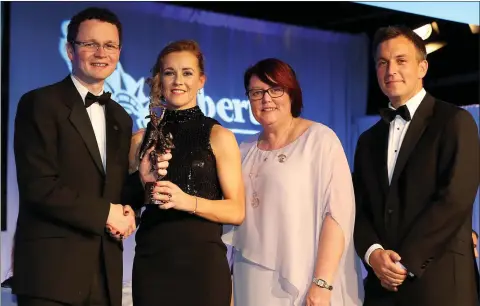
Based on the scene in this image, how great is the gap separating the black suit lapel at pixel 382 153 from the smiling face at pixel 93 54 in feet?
3.84

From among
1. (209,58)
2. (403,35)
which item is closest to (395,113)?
(403,35)

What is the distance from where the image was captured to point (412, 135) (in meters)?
2.90

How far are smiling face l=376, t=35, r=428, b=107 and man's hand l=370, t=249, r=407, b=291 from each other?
0.67 meters

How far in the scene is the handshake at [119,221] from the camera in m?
2.49

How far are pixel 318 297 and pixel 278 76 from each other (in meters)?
0.95

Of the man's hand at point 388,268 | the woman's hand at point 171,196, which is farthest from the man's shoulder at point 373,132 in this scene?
the woman's hand at point 171,196

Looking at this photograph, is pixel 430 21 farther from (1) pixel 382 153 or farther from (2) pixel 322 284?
(2) pixel 322 284

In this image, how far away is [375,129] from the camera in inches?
123

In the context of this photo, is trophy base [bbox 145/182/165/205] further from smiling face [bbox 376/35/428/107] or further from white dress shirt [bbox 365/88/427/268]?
smiling face [bbox 376/35/428/107]

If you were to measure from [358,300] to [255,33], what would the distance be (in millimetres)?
5968

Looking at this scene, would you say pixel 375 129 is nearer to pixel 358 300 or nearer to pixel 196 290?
pixel 358 300

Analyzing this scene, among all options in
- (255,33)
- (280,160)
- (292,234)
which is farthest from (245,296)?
(255,33)

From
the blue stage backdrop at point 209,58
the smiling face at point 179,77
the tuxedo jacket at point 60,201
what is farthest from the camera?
the blue stage backdrop at point 209,58

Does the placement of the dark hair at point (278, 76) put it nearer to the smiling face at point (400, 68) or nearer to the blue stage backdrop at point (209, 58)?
the smiling face at point (400, 68)
